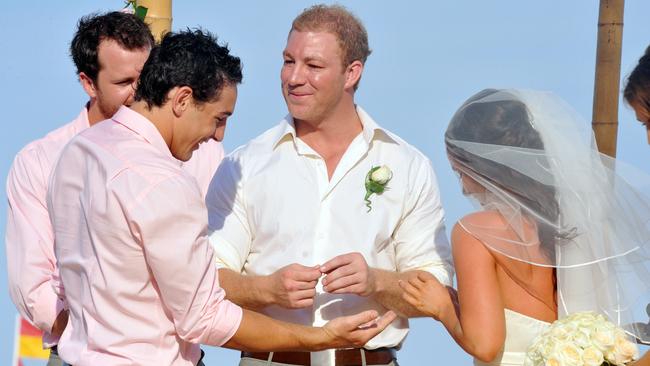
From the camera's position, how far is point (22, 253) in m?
5.27

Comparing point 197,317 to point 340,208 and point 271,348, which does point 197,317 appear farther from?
point 340,208

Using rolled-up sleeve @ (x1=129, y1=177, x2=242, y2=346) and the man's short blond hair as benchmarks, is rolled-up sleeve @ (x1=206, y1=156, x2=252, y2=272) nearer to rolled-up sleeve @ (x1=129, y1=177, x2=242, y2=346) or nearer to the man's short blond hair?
the man's short blond hair

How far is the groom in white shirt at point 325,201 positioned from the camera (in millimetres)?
5629

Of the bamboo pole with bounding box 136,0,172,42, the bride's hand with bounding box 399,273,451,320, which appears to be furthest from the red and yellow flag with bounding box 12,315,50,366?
the bride's hand with bounding box 399,273,451,320

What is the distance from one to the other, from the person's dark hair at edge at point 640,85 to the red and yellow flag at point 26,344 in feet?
29.9

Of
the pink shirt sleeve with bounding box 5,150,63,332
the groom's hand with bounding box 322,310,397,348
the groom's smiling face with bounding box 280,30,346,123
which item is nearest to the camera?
the groom's hand with bounding box 322,310,397,348

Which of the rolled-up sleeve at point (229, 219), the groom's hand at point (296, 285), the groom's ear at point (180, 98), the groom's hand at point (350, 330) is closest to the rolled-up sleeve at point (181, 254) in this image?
the groom's ear at point (180, 98)

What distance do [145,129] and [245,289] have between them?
4.78 feet

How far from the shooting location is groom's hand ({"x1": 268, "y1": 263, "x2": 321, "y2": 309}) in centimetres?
523

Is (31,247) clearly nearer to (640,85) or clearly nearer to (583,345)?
(583,345)

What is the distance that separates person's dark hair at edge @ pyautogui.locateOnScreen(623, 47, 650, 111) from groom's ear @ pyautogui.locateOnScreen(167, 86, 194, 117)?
1810 mm

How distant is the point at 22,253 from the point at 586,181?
2.53m

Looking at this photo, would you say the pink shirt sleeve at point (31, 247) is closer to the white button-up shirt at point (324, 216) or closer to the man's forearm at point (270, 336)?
the white button-up shirt at point (324, 216)

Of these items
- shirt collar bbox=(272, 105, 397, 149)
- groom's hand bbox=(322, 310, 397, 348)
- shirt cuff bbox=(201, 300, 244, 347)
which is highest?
shirt collar bbox=(272, 105, 397, 149)
